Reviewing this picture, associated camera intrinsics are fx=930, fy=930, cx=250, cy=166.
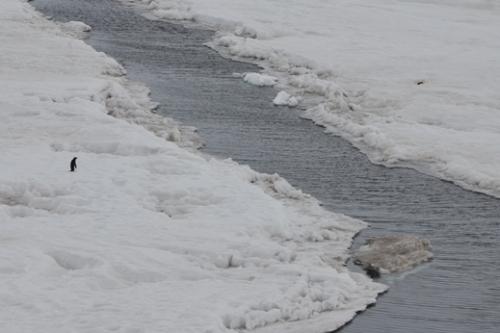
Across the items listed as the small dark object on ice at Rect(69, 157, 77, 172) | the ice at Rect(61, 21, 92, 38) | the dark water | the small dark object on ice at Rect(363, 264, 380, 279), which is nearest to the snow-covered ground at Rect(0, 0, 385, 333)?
the small dark object on ice at Rect(69, 157, 77, 172)

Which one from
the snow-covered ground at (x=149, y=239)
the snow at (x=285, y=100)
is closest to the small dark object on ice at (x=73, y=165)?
the snow-covered ground at (x=149, y=239)

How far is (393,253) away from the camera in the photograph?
15555mm

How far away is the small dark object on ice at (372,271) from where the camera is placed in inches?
591

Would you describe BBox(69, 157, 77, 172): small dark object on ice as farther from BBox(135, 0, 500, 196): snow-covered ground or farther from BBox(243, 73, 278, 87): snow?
BBox(243, 73, 278, 87): snow

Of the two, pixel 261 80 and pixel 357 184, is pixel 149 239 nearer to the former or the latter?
pixel 357 184

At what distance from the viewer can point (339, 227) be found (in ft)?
55.8

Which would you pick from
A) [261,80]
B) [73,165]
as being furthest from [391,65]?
[73,165]

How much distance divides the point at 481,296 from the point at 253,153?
889 centimetres

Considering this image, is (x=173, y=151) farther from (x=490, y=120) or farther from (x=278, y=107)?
(x=490, y=120)

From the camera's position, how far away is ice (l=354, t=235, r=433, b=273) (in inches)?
602

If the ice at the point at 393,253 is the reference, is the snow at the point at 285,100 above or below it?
above

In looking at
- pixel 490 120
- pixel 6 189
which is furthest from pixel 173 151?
pixel 490 120

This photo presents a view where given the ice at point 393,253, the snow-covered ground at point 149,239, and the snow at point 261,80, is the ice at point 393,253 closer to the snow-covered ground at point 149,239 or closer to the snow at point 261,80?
the snow-covered ground at point 149,239

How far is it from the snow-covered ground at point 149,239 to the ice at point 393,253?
450mm
